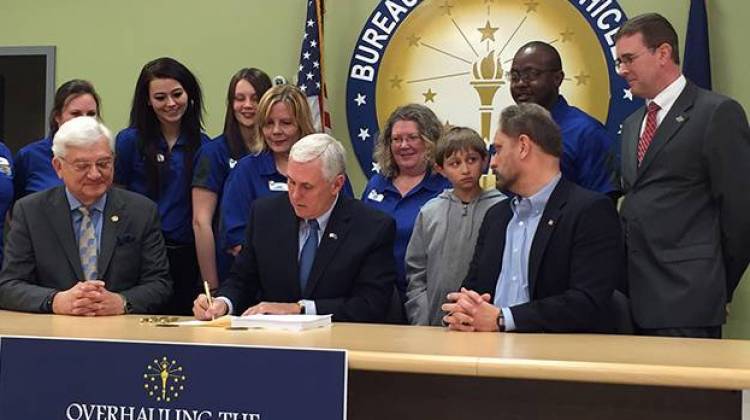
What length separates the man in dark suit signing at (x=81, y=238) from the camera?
318cm

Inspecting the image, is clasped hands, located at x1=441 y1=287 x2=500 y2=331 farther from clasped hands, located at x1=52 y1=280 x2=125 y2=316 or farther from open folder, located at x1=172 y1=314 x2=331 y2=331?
clasped hands, located at x1=52 y1=280 x2=125 y2=316

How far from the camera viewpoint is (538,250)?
9.09ft

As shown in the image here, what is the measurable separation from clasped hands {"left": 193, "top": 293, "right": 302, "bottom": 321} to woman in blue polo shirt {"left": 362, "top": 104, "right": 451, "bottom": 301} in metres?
0.79

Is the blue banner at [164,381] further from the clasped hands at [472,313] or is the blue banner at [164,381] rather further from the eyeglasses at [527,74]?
the eyeglasses at [527,74]

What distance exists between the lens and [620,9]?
477cm

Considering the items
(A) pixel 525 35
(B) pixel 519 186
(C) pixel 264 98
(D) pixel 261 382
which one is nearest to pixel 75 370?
(D) pixel 261 382

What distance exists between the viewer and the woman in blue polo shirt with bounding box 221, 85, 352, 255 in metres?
3.66

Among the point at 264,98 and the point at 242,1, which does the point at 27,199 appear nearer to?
the point at 264,98

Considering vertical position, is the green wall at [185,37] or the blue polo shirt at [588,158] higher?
the green wall at [185,37]

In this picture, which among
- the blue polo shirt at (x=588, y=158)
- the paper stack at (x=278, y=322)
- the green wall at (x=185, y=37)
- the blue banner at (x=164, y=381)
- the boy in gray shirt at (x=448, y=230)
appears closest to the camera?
the blue banner at (x=164, y=381)

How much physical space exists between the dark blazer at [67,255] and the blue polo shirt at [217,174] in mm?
518

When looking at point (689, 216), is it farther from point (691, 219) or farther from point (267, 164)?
point (267, 164)

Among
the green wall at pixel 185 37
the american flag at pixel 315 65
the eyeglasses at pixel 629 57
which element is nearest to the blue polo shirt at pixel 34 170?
the american flag at pixel 315 65

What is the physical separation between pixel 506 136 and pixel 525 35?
2.08 metres
